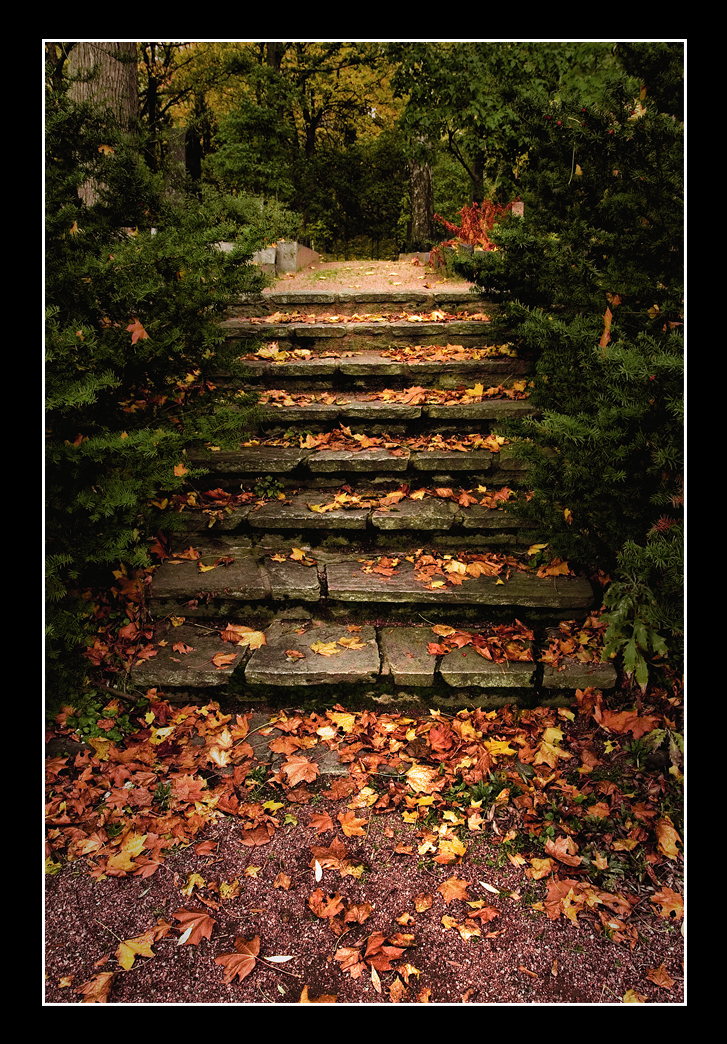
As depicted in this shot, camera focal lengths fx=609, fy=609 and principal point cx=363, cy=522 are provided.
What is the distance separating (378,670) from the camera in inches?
112

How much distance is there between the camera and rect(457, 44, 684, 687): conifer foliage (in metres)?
2.30

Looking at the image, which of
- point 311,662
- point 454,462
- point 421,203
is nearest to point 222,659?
point 311,662

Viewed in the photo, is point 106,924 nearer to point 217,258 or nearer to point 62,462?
point 62,462

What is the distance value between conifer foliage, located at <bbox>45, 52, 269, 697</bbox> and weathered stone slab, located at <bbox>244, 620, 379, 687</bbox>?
2.47 ft

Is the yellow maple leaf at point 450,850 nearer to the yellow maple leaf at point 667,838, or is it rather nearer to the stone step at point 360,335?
the yellow maple leaf at point 667,838

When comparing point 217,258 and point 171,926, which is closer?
point 171,926

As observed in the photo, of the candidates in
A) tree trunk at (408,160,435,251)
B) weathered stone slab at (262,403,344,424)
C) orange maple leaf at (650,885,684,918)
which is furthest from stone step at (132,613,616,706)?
tree trunk at (408,160,435,251)

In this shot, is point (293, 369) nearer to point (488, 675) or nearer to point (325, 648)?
point (325, 648)

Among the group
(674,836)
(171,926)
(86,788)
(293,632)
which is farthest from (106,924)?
(674,836)

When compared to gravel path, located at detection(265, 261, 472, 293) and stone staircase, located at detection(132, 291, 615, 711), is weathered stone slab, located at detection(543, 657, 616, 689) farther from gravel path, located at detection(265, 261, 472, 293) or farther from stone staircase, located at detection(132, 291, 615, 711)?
gravel path, located at detection(265, 261, 472, 293)

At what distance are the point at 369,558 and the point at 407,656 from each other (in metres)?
0.75

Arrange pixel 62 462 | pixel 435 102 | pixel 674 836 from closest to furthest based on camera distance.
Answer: pixel 674 836, pixel 62 462, pixel 435 102

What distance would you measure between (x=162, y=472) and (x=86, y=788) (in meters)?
1.41

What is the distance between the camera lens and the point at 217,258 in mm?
3379
